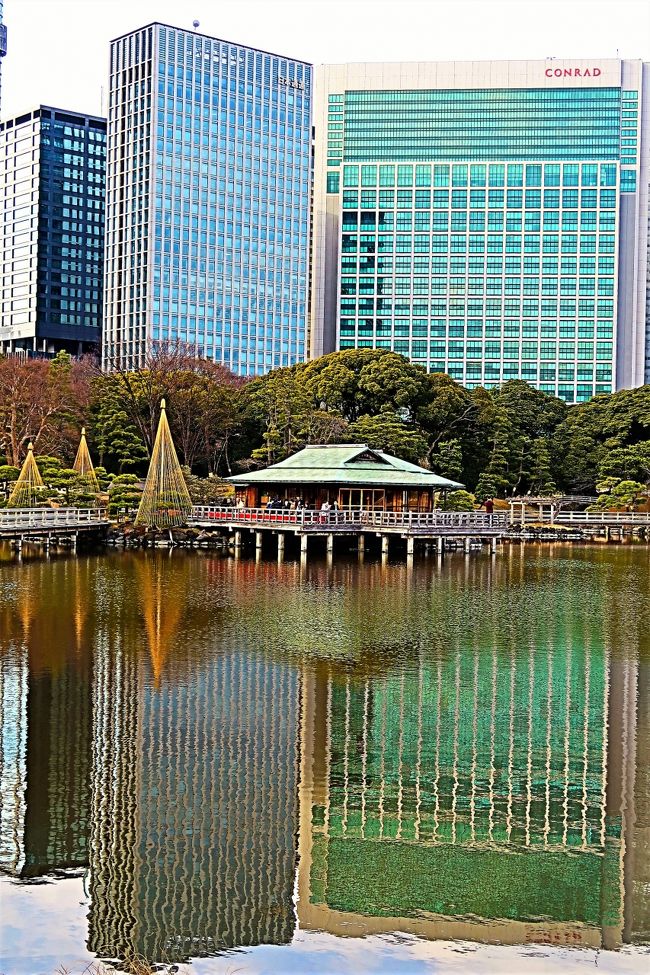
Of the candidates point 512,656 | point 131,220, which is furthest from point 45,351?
point 512,656

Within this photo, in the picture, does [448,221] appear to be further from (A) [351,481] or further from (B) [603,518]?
(A) [351,481]

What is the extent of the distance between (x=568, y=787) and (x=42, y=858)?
26.4ft

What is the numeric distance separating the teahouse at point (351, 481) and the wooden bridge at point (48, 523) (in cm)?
774

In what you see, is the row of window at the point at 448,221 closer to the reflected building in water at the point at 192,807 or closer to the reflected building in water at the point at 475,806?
the reflected building in water at the point at 475,806

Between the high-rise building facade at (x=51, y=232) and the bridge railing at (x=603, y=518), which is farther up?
the high-rise building facade at (x=51, y=232)

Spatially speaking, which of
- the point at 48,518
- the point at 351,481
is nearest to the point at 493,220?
the point at 351,481

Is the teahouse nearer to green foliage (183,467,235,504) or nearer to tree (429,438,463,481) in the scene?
green foliage (183,467,235,504)

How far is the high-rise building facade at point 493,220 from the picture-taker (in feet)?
476

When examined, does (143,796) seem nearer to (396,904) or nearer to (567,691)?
(396,904)

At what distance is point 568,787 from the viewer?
17.2m

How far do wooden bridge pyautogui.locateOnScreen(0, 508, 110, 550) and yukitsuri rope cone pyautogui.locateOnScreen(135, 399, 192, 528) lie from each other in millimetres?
2288

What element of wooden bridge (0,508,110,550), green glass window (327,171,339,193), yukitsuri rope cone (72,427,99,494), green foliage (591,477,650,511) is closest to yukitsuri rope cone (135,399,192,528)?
wooden bridge (0,508,110,550)

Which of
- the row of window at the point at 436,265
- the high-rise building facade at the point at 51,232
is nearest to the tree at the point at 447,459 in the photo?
the row of window at the point at 436,265

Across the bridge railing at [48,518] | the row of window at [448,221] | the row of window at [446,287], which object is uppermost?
the row of window at [448,221]
